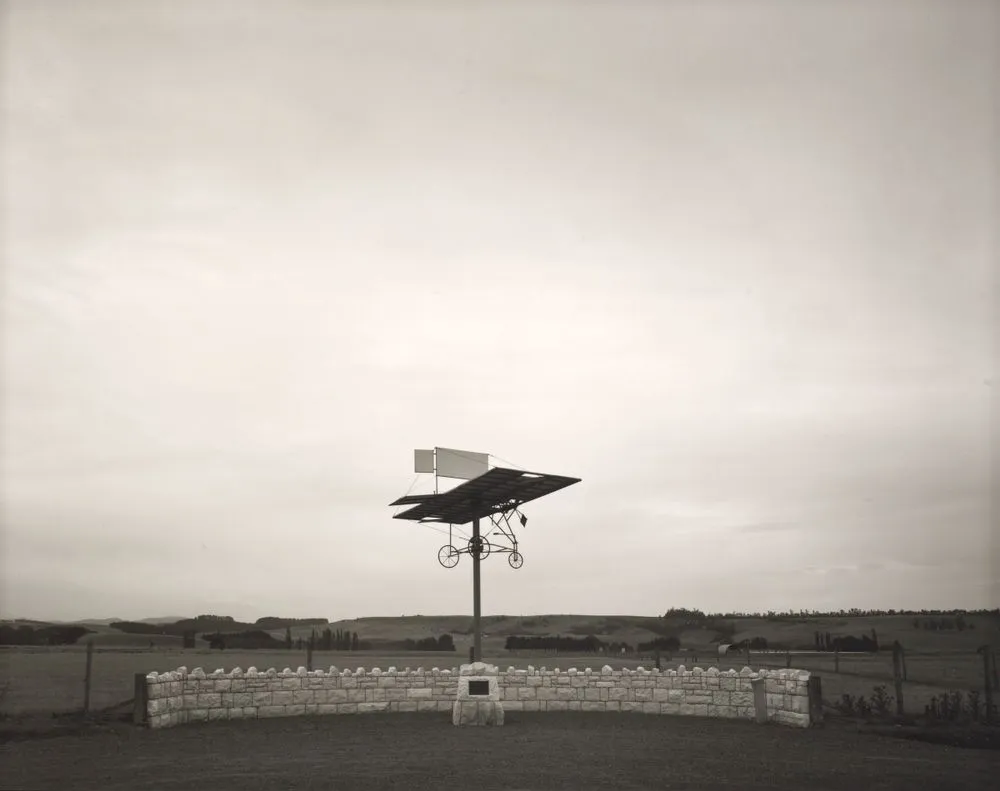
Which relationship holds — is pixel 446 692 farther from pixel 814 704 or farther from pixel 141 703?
pixel 814 704

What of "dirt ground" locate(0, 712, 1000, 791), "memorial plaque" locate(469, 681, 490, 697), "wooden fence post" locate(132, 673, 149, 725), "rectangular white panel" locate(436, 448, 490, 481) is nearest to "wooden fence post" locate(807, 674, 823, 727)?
"dirt ground" locate(0, 712, 1000, 791)

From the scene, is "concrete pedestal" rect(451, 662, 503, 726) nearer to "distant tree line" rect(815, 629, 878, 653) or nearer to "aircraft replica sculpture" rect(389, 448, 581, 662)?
"aircraft replica sculpture" rect(389, 448, 581, 662)

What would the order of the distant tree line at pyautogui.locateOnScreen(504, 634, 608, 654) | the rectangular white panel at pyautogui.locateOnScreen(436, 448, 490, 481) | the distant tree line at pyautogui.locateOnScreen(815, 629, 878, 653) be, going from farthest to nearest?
the distant tree line at pyautogui.locateOnScreen(504, 634, 608, 654)
the distant tree line at pyautogui.locateOnScreen(815, 629, 878, 653)
the rectangular white panel at pyautogui.locateOnScreen(436, 448, 490, 481)

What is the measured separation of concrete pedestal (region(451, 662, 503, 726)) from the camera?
1648cm

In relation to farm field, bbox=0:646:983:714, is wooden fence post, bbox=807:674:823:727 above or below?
above

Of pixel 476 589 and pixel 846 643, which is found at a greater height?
pixel 476 589

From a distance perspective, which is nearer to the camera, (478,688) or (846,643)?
(478,688)

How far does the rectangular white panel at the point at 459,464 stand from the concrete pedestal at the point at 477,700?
4.10m

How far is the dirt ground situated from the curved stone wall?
1.98 ft

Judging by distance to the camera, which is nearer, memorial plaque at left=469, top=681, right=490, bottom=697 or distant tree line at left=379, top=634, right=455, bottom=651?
memorial plaque at left=469, top=681, right=490, bottom=697

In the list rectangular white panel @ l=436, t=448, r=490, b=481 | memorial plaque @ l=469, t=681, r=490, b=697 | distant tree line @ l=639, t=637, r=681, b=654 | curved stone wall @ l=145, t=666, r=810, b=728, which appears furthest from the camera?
distant tree line @ l=639, t=637, r=681, b=654

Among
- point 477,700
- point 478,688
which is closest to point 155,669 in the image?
point 478,688

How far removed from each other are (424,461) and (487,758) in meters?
7.27

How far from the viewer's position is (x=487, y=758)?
12.3m
